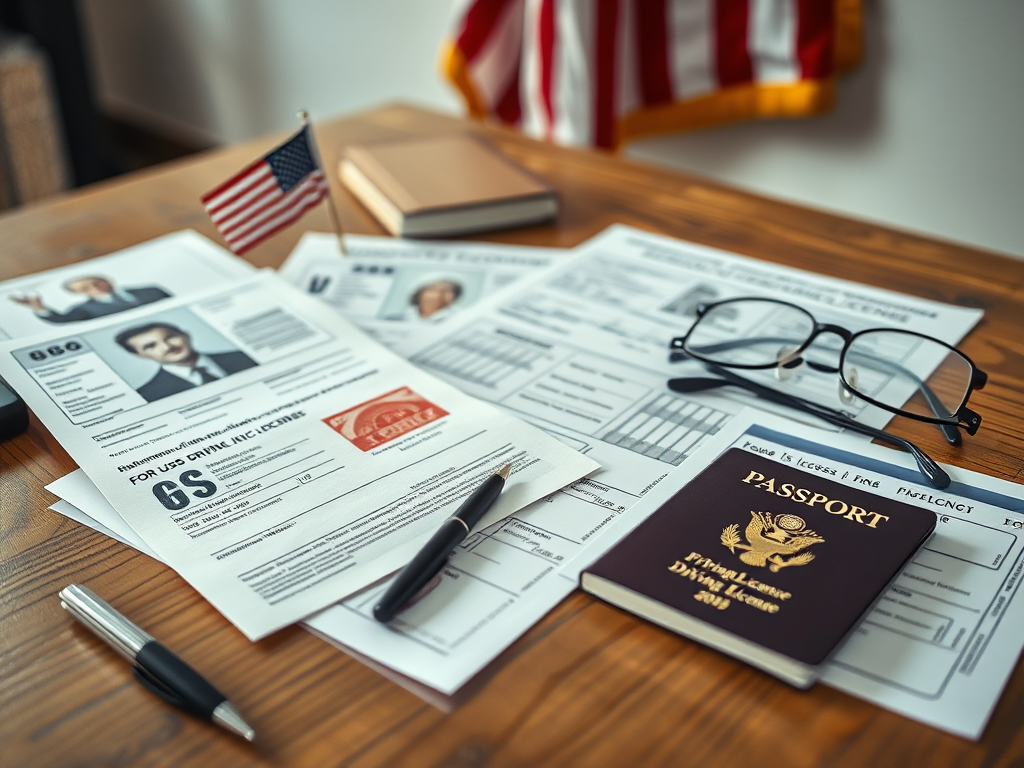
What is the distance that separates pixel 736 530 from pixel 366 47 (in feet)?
7.07

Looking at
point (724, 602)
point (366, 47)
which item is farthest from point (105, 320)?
point (366, 47)

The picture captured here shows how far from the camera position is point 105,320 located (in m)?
0.84

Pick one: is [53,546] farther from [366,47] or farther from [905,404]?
[366,47]

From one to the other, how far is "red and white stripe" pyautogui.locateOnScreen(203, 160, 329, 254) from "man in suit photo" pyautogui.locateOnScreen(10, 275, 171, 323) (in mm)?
88

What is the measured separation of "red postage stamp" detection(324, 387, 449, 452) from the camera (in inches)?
26.7

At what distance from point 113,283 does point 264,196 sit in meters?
0.16

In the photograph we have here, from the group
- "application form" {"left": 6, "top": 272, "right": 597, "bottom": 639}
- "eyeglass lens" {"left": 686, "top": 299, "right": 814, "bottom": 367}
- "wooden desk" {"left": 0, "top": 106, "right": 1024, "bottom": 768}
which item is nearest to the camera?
"wooden desk" {"left": 0, "top": 106, "right": 1024, "bottom": 768}

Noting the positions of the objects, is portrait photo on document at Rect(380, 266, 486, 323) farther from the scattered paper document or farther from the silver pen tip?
the silver pen tip

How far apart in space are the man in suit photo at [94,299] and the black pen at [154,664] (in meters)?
0.37

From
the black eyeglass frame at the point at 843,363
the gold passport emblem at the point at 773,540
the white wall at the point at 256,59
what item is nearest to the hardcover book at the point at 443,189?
the black eyeglass frame at the point at 843,363

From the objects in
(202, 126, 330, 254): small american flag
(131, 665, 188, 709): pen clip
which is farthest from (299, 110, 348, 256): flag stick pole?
(131, 665, 188, 709): pen clip

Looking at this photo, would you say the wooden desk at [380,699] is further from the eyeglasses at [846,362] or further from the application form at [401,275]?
the application form at [401,275]

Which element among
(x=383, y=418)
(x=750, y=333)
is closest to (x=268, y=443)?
(x=383, y=418)

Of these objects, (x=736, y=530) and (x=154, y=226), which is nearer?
(x=736, y=530)
